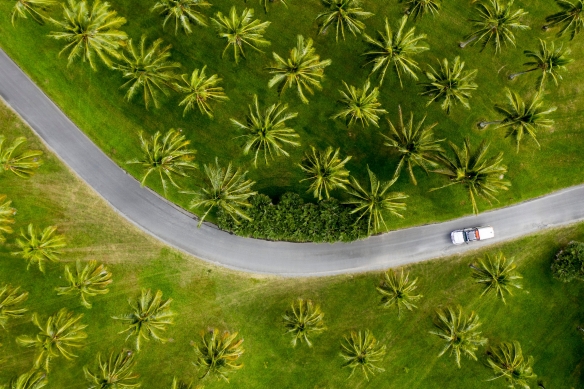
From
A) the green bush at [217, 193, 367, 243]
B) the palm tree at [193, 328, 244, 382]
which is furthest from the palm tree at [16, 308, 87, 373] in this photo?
the green bush at [217, 193, 367, 243]

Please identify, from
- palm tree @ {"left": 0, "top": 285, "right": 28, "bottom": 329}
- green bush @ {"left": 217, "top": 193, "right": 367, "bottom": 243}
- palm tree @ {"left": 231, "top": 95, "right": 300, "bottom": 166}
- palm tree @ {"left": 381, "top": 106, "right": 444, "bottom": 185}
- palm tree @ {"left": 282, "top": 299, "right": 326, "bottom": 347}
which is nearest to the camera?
palm tree @ {"left": 231, "top": 95, "right": 300, "bottom": 166}

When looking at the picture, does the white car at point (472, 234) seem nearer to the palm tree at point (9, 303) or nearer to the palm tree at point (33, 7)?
the palm tree at point (9, 303)

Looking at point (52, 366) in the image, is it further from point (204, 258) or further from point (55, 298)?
point (204, 258)

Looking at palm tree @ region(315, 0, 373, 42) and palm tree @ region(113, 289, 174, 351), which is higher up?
palm tree @ region(315, 0, 373, 42)

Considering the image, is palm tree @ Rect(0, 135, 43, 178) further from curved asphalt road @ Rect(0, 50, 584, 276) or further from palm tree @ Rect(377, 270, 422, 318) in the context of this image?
palm tree @ Rect(377, 270, 422, 318)

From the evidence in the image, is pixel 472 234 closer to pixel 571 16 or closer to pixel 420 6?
pixel 571 16

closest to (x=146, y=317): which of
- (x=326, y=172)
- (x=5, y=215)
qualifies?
(x=5, y=215)
